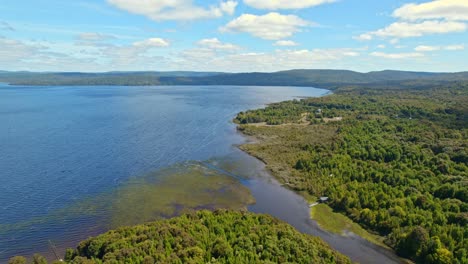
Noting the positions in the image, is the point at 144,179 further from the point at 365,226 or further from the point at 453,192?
the point at 453,192

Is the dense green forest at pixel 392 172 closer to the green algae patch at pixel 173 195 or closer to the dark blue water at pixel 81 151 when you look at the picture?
the green algae patch at pixel 173 195

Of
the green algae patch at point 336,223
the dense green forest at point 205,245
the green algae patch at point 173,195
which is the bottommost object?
the green algae patch at point 336,223

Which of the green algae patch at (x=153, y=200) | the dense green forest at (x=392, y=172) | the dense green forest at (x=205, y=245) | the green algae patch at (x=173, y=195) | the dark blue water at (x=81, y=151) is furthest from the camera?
the dark blue water at (x=81, y=151)

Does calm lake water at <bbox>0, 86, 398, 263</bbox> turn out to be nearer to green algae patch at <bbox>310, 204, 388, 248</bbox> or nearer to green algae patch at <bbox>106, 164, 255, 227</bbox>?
green algae patch at <bbox>310, 204, 388, 248</bbox>

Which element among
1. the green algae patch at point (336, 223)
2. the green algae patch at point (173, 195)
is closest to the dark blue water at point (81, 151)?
the green algae patch at point (173, 195)

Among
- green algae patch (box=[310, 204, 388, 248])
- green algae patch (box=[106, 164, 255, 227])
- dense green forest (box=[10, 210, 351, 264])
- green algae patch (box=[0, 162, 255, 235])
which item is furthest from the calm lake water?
dense green forest (box=[10, 210, 351, 264])

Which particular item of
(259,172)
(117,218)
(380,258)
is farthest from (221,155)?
(380,258)

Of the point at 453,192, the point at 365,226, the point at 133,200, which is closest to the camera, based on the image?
the point at 365,226
